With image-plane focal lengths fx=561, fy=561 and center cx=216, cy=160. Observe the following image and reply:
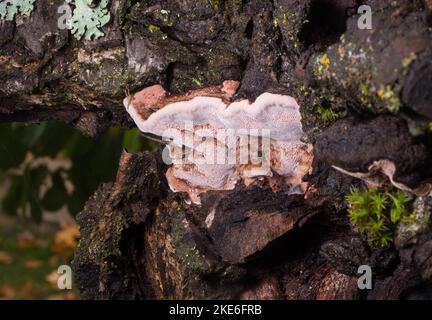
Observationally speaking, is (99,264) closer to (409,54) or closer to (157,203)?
(157,203)

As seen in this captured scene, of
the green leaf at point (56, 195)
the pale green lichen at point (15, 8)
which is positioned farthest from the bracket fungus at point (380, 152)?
the green leaf at point (56, 195)

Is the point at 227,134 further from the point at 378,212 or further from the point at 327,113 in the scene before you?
the point at 378,212

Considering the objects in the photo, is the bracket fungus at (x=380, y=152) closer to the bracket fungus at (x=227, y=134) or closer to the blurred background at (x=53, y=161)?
the bracket fungus at (x=227, y=134)

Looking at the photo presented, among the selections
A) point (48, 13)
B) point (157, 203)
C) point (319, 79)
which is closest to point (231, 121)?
point (319, 79)

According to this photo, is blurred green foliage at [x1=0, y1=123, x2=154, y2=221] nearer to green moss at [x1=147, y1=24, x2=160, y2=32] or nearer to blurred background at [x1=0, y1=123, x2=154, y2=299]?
blurred background at [x1=0, y1=123, x2=154, y2=299]

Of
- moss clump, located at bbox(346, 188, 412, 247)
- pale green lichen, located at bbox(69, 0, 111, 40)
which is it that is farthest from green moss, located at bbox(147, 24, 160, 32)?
moss clump, located at bbox(346, 188, 412, 247)

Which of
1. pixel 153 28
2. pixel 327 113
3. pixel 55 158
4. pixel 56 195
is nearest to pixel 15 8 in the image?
pixel 153 28
